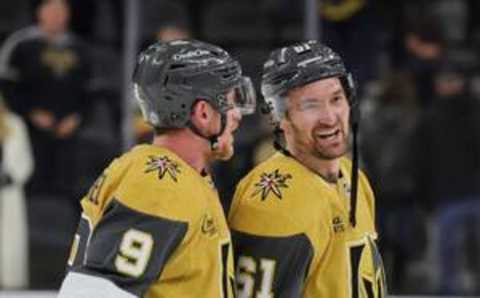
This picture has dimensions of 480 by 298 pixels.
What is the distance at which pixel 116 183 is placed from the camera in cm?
301

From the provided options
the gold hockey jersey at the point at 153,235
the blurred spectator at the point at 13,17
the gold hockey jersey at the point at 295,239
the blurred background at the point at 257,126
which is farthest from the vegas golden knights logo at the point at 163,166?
the blurred spectator at the point at 13,17

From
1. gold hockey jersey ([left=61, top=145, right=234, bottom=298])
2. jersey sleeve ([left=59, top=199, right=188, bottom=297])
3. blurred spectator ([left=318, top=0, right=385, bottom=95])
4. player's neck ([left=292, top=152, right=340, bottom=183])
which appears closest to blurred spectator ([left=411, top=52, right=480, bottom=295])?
blurred spectator ([left=318, top=0, right=385, bottom=95])

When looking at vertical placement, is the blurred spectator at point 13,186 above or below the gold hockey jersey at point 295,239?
below

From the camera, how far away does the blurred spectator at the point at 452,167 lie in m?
6.92

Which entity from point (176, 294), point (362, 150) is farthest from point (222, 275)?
point (362, 150)

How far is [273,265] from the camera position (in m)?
3.15

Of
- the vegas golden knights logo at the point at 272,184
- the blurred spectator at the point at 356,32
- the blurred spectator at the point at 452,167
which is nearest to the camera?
the vegas golden knights logo at the point at 272,184

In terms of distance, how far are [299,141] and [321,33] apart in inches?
150

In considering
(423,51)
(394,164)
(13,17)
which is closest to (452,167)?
(394,164)

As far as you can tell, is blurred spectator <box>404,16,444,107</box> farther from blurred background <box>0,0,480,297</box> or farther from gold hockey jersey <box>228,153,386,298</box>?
gold hockey jersey <box>228,153,386,298</box>

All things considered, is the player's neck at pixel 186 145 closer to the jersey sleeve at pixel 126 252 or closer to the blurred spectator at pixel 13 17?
the jersey sleeve at pixel 126 252

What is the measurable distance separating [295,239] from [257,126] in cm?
380

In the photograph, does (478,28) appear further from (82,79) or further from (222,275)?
(222,275)

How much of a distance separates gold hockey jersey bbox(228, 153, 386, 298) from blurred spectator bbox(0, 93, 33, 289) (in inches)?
153
